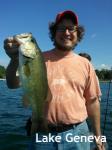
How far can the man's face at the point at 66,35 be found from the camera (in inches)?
195

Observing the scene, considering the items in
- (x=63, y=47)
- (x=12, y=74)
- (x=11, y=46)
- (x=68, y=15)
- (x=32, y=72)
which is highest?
(x=68, y=15)

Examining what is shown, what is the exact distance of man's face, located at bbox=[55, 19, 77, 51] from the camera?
495cm

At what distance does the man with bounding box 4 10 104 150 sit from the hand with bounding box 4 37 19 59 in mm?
359

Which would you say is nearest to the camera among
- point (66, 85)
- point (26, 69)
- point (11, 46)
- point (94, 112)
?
point (26, 69)

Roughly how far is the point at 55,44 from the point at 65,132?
127cm

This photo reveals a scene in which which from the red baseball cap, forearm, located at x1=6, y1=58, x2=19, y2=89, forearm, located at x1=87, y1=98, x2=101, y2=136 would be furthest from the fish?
forearm, located at x1=87, y1=98, x2=101, y2=136

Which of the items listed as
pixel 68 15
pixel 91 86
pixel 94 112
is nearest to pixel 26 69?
pixel 68 15

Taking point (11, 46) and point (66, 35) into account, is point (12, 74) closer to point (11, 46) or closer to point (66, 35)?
point (11, 46)

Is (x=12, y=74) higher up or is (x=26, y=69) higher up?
(x=26, y=69)

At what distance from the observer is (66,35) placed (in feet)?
16.1

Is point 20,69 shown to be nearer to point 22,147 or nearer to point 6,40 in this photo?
point 6,40

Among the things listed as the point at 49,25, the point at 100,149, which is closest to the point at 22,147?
the point at 100,149

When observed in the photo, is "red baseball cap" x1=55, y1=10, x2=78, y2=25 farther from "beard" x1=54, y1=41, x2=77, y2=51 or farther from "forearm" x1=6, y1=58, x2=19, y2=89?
"forearm" x1=6, y1=58, x2=19, y2=89

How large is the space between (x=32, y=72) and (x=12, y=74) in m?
0.67
